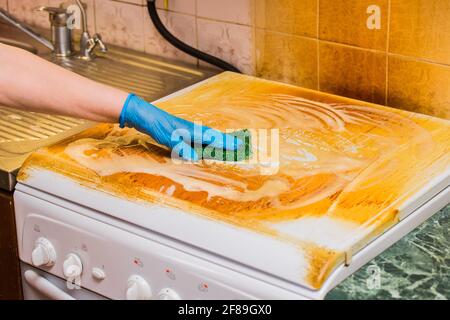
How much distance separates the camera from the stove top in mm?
1296

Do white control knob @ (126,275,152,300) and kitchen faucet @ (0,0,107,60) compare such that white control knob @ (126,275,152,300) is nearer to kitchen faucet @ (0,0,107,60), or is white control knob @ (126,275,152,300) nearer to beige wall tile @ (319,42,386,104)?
beige wall tile @ (319,42,386,104)

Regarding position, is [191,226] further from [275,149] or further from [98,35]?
[98,35]

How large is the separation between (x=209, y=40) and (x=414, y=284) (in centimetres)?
98

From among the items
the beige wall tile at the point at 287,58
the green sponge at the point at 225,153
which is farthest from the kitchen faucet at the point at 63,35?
the green sponge at the point at 225,153

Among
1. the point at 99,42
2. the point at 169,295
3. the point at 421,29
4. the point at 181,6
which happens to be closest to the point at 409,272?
the point at 169,295

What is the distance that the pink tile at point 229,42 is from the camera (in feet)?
6.56

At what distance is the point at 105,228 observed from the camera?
4.73ft

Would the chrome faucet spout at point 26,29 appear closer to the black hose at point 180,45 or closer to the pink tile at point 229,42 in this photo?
the black hose at point 180,45

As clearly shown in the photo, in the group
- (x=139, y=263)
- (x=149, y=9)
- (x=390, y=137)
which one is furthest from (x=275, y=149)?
(x=149, y=9)

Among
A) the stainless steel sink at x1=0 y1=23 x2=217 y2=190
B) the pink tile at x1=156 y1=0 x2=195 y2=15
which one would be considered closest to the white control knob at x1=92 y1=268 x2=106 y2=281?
the stainless steel sink at x1=0 y1=23 x2=217 y2=190

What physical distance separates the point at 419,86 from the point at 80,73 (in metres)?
0.86

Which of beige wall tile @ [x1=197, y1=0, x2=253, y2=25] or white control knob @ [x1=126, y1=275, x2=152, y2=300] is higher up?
beige wall tile @ [x1=197, y1=0, x2=253, y2=25]

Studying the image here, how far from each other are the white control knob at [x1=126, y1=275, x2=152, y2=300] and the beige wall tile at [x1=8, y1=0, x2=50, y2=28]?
47.0 inches

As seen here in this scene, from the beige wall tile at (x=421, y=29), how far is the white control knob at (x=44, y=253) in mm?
820
